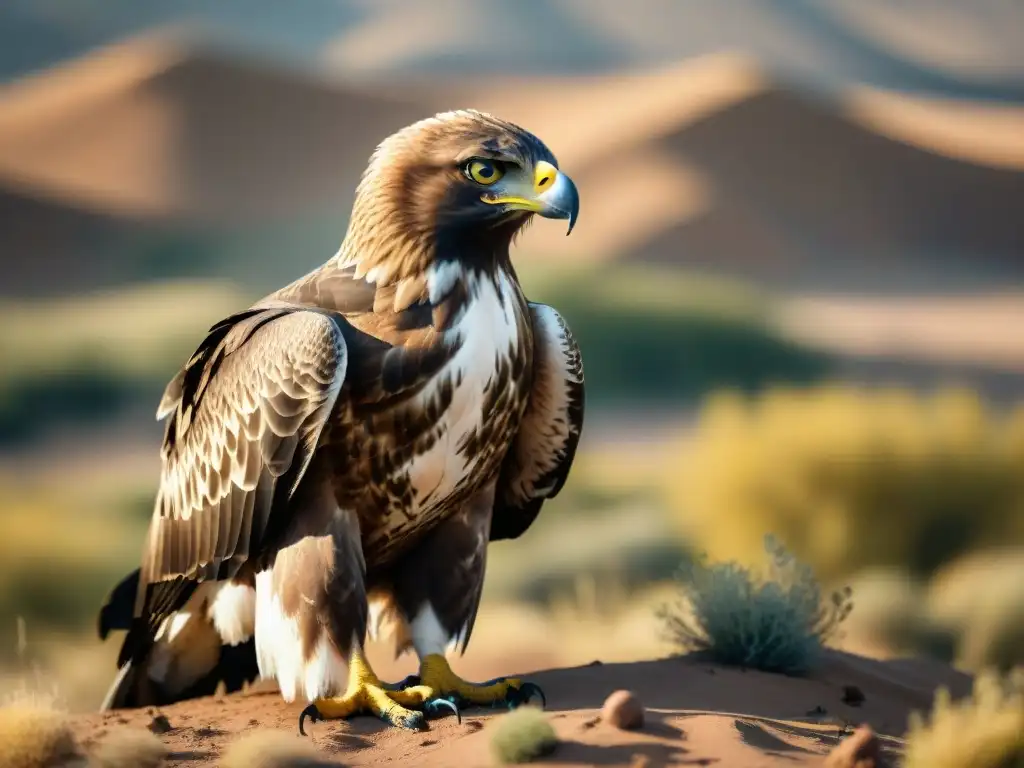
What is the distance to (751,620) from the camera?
19.8 feet

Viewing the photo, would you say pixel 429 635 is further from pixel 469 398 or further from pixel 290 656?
pixel 469 398

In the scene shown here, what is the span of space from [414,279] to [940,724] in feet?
7.43

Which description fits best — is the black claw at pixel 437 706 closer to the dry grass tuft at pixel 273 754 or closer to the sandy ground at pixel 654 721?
the sandy ground at pixel 654 721

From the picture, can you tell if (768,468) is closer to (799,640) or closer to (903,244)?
(799,640)

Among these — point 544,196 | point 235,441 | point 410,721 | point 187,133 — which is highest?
point 187,133

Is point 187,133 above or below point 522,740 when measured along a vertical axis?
above

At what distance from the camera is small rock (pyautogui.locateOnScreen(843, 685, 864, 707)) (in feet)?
19.1

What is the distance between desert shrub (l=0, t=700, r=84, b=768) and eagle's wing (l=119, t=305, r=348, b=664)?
0.90 metres

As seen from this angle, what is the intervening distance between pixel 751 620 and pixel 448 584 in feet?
5.16

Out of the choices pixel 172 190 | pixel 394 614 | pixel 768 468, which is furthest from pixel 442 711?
A: pixel 172 190

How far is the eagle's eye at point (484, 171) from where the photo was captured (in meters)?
4.72

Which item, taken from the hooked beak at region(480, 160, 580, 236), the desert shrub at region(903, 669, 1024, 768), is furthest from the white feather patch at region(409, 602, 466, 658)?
the desert shrub at region(903, 669, 1024, 768)

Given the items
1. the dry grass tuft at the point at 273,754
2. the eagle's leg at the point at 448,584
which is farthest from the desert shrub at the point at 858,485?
the dry grass tuft at the point at 273,754

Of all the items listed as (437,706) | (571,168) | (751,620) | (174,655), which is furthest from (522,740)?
(571,168)
